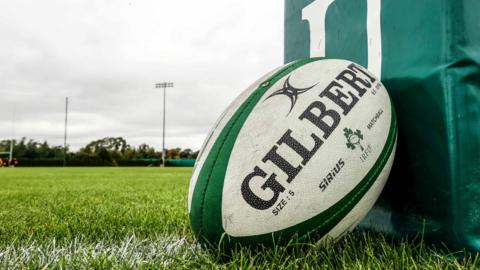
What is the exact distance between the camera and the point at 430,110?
5.01 feet

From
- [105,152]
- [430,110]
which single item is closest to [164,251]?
[430,110]

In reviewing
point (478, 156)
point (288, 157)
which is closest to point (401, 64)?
point (478, 156)

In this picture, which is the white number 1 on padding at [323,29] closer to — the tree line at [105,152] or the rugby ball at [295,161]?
the rugby ball at [295,161]

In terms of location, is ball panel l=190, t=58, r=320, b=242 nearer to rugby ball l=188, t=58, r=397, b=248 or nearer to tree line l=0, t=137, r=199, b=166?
rugby ball l=188, t=58, r=397, b=248

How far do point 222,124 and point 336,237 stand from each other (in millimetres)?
564

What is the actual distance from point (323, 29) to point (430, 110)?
0.85 m

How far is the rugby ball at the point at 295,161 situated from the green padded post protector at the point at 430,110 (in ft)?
0.37

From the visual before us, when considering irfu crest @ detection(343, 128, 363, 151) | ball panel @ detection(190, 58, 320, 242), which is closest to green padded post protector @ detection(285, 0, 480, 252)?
irfu crest @ detection(343, 128, 363, 151)

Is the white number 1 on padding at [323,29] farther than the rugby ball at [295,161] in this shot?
Yes

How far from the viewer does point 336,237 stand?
1523 millimetres

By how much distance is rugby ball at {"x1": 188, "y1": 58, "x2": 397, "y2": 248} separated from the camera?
4.57ft

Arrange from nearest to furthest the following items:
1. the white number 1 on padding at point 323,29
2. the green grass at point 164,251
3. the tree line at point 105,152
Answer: the green grass at point 164,251
the white number 1 on padding at point 323,29
the tree line at point 105,152

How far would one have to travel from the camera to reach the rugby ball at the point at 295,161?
1.39 metres

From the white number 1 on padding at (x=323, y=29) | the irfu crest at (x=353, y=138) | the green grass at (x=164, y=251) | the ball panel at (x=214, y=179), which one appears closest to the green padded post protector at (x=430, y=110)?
the white number 1 on padding at (x=323, y=29)
